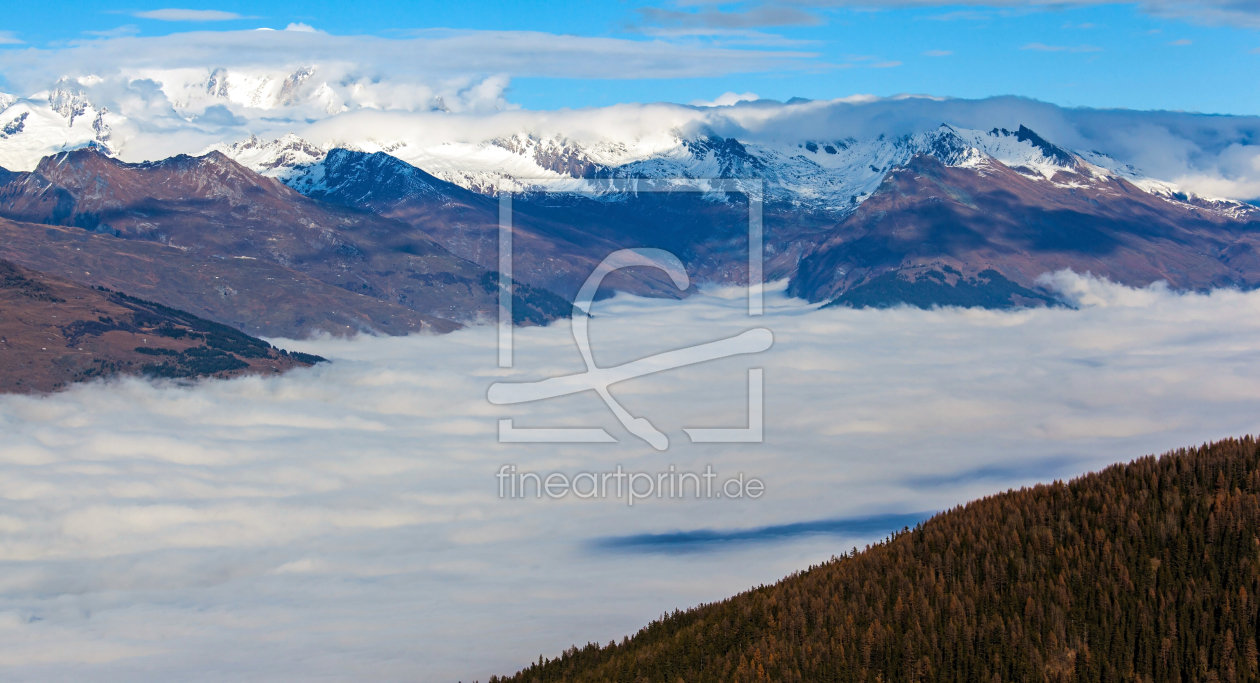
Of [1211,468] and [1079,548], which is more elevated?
[1211,468]

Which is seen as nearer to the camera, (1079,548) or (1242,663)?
(1242,663)

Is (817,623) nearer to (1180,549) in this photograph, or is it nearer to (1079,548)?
(1079,548)

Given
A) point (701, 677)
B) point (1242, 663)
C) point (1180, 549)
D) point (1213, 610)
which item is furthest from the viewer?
point (701, 677)

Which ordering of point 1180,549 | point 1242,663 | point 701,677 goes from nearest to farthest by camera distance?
1. point 1242,663
2. point 1180,549
3. point 701,677

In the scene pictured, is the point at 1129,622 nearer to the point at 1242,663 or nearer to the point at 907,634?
the point at 1242,663

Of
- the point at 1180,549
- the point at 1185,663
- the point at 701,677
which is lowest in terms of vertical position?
the point at 701,677

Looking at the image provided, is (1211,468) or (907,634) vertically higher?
(1211,468)

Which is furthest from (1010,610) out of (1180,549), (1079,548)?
(1180,549)

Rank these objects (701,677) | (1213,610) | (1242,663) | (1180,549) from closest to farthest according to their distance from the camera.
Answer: (1242,663) < (1213,610) < (1180,549) < (701,677)

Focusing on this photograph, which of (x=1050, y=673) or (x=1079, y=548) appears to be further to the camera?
(x=1079, y=548)
